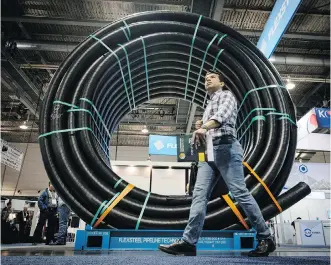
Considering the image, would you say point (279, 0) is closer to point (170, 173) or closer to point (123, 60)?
point (123, 60)

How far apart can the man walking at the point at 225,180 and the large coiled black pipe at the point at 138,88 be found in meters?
0.78

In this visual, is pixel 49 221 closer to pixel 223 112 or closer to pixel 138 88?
pixel 138 88

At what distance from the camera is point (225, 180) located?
1967 millimetres

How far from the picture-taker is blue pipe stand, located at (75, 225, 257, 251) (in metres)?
2.65

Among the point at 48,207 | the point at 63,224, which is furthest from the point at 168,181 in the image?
the point at 63,224

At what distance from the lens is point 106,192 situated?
8.96ft

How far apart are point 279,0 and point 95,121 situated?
8.71 ft

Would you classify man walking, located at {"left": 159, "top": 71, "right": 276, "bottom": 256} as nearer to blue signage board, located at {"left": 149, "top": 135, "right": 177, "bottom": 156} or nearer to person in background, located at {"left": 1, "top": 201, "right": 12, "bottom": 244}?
blue signage board, located at {"left": 149, "top": 135, "right": 177, "bottom": 156}

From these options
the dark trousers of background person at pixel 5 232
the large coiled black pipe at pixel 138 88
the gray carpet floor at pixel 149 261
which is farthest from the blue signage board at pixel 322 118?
the dark trousers of background person at pixel 5 232

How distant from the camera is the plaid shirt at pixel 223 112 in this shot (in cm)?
197

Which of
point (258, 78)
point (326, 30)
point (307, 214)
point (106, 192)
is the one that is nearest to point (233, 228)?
point (106, 192)

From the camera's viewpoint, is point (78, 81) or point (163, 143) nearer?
point (78, 81)

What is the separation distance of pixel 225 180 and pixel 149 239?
1186mm

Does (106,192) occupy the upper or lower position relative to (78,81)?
lower
